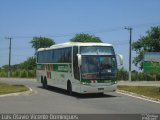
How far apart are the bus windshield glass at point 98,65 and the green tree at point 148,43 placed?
58493 millimetres

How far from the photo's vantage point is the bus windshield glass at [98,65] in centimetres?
2595

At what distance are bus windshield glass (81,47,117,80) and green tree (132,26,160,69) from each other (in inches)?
2303

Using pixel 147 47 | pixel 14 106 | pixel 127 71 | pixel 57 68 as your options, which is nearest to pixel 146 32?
pixel 147 47

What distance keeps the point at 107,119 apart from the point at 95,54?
11.3 metres

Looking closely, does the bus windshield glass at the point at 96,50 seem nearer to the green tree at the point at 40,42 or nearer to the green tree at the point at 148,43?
the green tree at the point at 148,43

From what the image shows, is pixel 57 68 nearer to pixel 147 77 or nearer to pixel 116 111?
pixel 116 111

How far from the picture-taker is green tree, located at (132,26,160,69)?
84394mm

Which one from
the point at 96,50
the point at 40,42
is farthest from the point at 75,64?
the point at 40,42

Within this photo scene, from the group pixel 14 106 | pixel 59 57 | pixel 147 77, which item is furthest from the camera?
pixel 147 77

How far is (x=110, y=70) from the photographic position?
26219 mm

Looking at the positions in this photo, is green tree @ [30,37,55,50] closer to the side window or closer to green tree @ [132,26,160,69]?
green tree @ [132,26,160,69]

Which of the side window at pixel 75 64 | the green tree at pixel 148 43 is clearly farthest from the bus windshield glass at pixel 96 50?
the green tree at pixel 148 43

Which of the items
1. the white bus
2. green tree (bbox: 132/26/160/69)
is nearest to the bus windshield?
the white bus

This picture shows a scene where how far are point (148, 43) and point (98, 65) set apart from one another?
60.2 meters
